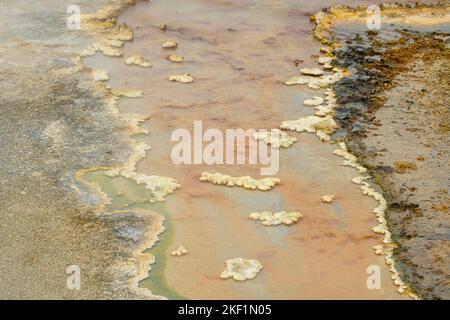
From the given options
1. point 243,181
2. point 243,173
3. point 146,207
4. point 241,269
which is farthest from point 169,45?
point 241,269

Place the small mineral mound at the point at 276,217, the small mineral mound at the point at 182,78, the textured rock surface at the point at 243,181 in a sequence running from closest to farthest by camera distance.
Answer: the small mineral mound at the point at 276,217 < the textured rock surface at the point at 243,181 < the small mineral mound at the point at 182,78

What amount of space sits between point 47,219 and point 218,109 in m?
2.24

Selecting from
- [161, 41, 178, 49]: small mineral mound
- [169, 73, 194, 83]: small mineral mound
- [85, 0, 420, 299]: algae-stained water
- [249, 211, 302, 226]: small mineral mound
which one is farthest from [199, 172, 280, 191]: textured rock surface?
[161, 41, 178, 49]: small mineral mound

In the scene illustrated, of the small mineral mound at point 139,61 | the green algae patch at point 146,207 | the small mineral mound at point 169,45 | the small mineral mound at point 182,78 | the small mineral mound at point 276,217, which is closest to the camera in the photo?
the green algae patch at point 146,207

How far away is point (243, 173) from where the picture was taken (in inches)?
215

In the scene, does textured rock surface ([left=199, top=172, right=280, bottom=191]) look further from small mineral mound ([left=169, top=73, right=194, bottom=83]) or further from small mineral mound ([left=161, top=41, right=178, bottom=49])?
small mineral mound ([left=161, top=41, right=178, bottom=49])

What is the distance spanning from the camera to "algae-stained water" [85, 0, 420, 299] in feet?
14.2

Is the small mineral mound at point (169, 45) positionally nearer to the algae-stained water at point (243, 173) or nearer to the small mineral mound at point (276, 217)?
the algae-stained water at point (243, 173)

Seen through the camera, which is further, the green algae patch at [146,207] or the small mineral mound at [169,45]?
the small mineral mound at [169,45]

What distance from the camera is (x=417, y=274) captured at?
14.3 feet

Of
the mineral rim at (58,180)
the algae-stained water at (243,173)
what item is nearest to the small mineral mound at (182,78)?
the algae-stained water at (243,173)

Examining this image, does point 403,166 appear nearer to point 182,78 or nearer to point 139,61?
point 182,78

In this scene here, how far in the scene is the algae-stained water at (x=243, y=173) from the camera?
4.32 m

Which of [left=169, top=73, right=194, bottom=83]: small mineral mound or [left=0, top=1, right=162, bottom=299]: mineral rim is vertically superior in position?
[left=169, top=73, right=194, bottom=83]: small mineral mound
